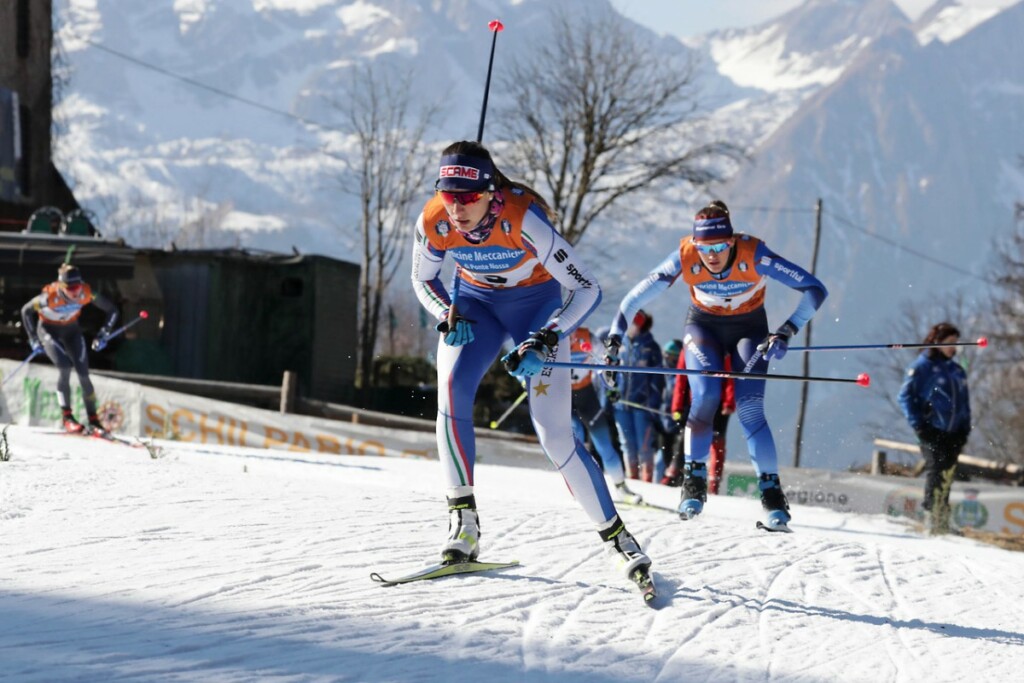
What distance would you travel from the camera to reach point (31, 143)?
33312 mm

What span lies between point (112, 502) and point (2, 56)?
29.0 meters

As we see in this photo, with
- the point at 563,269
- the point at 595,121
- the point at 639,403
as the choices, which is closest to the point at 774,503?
the point at 563,269

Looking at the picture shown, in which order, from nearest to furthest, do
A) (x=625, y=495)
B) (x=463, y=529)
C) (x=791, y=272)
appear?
(x=463, y=529) → (x=791, y=272) → (x=625, y=495)

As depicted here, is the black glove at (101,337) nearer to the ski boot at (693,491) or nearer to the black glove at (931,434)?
the ski boot at (693,491)

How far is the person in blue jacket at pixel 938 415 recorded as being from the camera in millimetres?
10820

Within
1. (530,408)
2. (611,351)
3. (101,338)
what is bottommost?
(530,408)

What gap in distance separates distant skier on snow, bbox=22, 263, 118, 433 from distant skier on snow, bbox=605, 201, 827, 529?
7398 millimetres

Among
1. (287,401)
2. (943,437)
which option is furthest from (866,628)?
Answer: (287,401)

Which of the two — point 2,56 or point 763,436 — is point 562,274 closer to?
point 763,436

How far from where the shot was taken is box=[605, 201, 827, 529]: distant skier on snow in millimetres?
8414

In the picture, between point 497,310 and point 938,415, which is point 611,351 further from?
point 938,415

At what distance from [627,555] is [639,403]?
7.47m

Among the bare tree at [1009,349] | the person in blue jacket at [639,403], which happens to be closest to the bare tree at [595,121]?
the bare tree at [1009,349]

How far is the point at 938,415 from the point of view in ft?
35.6
